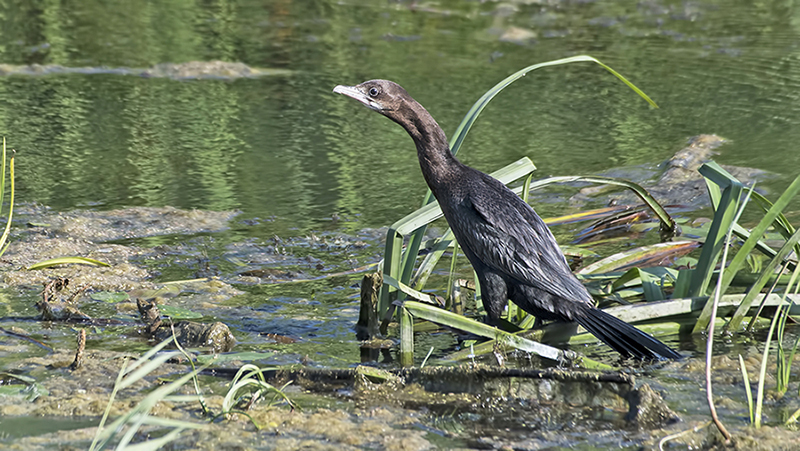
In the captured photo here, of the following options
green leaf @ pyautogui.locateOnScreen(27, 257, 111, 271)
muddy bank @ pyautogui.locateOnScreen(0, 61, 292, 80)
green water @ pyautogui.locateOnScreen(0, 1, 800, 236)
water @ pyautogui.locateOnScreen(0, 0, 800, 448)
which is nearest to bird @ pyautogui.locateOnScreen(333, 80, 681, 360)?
water @ pyautogui.locateOnScreen(0, 0, 800, 448)

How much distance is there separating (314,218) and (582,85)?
433 centimetres

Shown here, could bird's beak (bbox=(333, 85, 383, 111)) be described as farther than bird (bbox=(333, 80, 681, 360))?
Yes

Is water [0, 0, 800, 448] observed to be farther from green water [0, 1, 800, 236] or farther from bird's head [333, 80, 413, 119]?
bird's head [333, 80, 413, 119]

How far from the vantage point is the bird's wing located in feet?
10.5

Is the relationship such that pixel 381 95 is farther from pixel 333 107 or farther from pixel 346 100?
pixel 346 100

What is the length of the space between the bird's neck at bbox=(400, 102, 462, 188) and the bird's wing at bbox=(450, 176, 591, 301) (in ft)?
0.56

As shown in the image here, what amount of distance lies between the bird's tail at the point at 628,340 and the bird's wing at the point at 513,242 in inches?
5.4

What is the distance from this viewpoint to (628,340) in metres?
3.04

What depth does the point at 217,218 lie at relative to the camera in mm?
5004

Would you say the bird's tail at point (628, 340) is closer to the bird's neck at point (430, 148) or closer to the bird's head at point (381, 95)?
the bird's neck at point (430, 148)

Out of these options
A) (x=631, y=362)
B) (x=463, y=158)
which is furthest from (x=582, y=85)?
(x=631, y=362)

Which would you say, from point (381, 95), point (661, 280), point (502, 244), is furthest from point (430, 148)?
point (661, 280)

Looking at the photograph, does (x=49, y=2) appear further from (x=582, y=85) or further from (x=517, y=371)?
(x=517, y=371)

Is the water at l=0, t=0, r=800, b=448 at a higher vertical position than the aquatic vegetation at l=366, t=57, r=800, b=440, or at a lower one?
lower
